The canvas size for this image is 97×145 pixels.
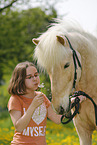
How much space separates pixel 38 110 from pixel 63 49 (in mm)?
792

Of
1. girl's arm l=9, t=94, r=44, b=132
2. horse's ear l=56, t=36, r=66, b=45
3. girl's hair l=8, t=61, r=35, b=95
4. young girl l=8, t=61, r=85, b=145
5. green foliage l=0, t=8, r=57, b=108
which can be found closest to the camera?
horse's ear l=56, t=36, r=66, b=45

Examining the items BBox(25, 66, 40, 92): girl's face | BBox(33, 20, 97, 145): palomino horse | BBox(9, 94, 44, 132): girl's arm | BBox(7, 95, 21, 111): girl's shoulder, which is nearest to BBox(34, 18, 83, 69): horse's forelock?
BBox(33, 20, 97, 145): palomino horse

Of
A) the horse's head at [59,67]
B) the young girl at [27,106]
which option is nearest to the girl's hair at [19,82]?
the young girl at [27,106]

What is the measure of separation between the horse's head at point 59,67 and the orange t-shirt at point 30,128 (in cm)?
41

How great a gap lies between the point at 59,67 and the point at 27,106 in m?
0.64

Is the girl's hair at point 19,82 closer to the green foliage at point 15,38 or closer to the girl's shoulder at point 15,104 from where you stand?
the girl's shoulder at point 15,104

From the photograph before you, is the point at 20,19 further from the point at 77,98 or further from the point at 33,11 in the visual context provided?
the point at 77,98

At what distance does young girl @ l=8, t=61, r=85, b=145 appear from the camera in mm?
1990

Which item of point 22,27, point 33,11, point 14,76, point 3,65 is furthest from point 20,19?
point 14,76

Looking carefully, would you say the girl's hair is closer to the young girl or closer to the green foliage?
the young girl

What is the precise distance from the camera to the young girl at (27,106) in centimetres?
199

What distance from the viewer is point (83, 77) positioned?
199cm

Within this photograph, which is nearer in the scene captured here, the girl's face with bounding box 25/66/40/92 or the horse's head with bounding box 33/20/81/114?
the horse's head with bounding box 33/20/81/114

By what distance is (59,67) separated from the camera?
177 cm
